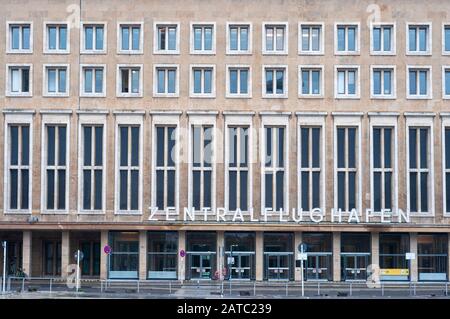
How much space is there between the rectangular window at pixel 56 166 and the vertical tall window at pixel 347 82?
21.6 metres

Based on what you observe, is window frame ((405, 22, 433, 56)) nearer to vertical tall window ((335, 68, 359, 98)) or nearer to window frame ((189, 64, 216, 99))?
vertical tall window ((335, 68, 359, 98))

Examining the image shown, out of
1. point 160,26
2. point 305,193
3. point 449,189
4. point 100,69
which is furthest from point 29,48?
point 449,189

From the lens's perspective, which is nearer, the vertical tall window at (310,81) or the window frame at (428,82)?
the window frame at (428,82)

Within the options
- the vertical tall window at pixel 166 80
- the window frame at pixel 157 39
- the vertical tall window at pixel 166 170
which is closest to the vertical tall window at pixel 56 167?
the vertical tall window at pixel 166 170

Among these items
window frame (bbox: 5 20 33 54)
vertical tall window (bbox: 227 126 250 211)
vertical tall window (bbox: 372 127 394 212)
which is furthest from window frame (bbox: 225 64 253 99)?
window frame (bbox: 5 20 33 54)

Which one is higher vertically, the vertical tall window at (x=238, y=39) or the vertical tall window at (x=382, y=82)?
the vertical tall window at (x=238, y=39)

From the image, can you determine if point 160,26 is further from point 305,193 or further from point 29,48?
point 305,193

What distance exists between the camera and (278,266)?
60531 mm

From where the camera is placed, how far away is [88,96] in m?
60.7

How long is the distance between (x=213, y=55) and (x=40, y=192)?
56.1ft

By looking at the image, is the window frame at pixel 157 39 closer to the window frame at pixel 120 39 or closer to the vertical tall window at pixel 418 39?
the window frame at pixel 120 39

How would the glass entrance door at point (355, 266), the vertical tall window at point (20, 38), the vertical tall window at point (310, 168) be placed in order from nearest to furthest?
the glass entrance door at point (355, 266) < the vertical tall window at point (310, 168) < the vertical tall window at point (20, 38)

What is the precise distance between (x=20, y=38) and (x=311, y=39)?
2279 cm

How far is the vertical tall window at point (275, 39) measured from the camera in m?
61.0
